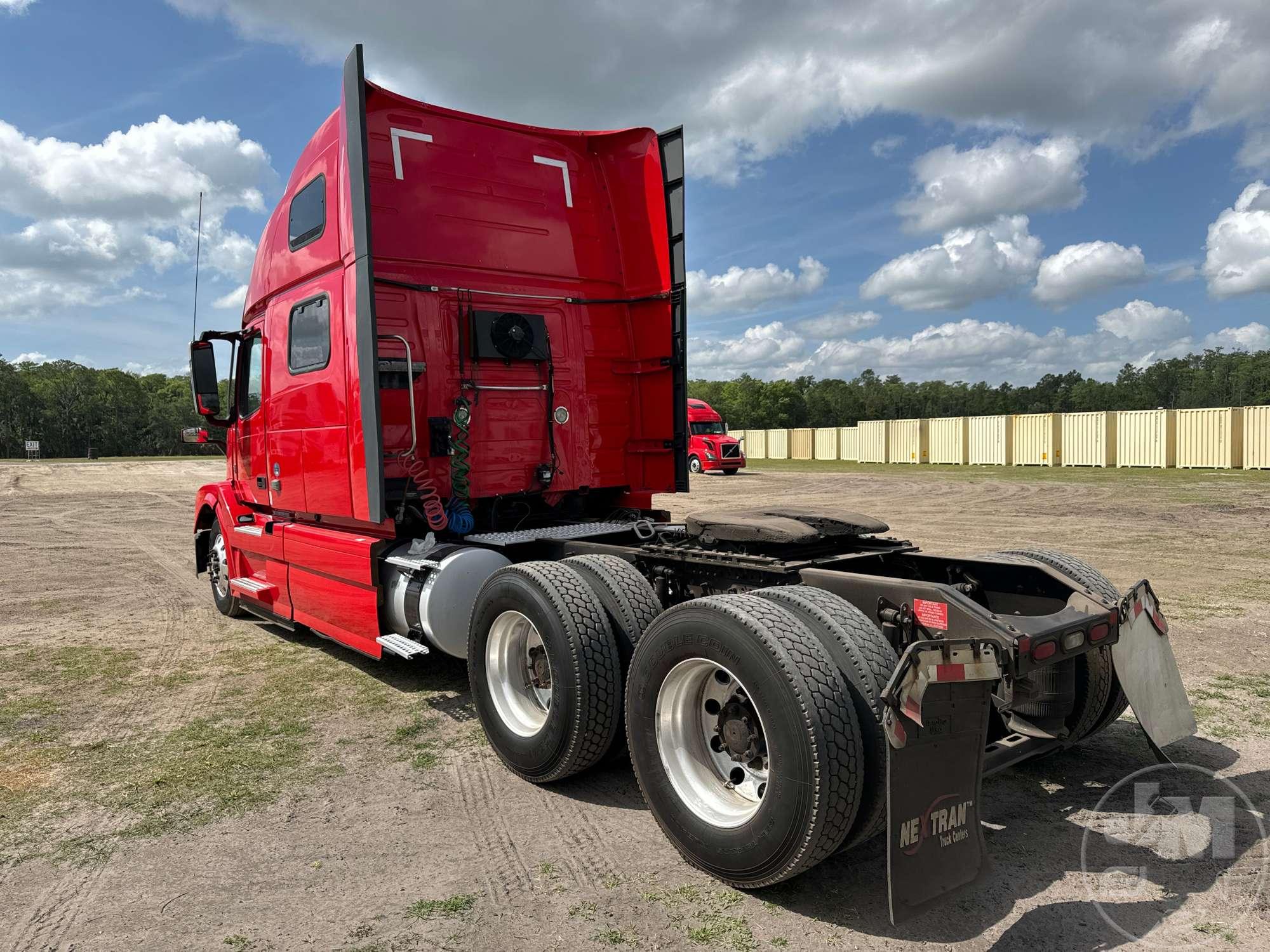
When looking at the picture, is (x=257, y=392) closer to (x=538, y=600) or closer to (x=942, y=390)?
(x=538, y=600)

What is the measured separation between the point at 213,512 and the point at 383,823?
5.75 m

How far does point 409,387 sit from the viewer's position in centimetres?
525

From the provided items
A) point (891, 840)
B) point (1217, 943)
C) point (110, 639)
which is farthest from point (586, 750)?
point (110, 639)

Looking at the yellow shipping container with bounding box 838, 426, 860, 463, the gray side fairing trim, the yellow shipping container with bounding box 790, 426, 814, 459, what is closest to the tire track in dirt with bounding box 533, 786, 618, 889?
the gray side fairing trim

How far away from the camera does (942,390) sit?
415ft

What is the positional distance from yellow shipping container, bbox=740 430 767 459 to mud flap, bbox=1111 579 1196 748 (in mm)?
54643

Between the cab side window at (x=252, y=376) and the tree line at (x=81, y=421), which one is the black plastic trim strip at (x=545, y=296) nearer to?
the cab side window at (x=252, y=376)

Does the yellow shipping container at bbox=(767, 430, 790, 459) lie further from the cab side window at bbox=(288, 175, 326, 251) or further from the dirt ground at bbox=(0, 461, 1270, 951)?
the cab side window at bbox=(288, 175, 326, 251)

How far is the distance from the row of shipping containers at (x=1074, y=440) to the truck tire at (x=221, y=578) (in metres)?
33.5

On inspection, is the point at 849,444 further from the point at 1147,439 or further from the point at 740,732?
the point at 740,732

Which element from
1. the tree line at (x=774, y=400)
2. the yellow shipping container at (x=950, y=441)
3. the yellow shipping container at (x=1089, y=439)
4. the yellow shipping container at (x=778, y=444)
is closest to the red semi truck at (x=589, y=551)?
the yellow shipping container at (x=1089, y=439)

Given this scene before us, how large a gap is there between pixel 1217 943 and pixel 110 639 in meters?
7.56

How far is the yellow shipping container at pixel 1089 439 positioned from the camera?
3544 centimetres

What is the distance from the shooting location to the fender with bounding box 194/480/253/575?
7.51 meters
